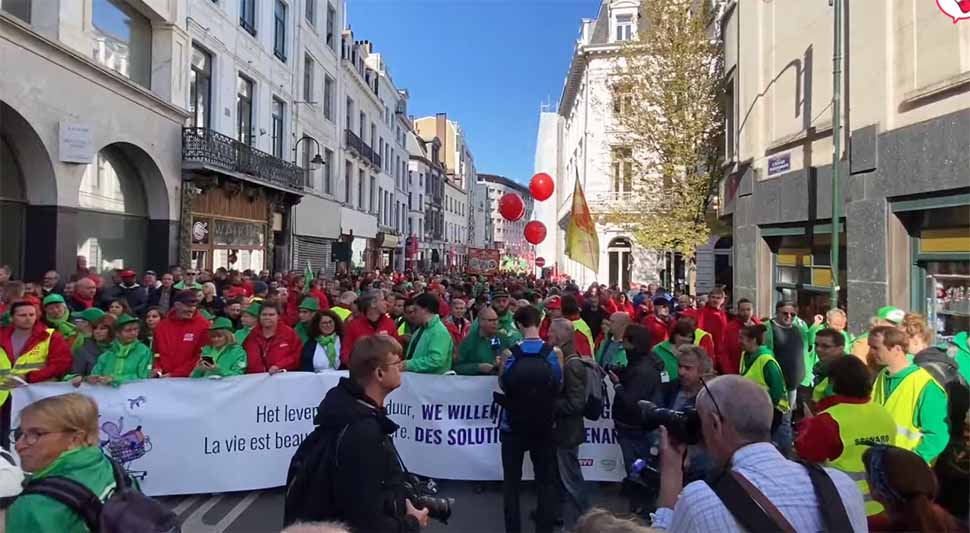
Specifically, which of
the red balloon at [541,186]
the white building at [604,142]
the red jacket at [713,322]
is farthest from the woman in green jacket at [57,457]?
the white building at [604,142]

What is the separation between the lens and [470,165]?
295 ft

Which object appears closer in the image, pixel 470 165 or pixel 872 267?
pixel 872 267

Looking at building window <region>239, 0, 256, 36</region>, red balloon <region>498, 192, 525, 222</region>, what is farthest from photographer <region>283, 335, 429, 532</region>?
building window <region>239, 0, 256, 36</region>

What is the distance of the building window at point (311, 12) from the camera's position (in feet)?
81.1

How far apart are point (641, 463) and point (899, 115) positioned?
906 cm

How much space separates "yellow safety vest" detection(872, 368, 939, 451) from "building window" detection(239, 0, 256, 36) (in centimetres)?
1986

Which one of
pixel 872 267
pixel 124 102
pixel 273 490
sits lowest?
pixel 273 490

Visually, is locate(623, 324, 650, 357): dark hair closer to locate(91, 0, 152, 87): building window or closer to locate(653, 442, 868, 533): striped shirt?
locate(653, 442, 868, 533): striped shirt

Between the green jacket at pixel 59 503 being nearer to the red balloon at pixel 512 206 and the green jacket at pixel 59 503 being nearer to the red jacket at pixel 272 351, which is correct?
the red jacket at pixel 272 351

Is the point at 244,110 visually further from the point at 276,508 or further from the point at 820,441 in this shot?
the point at 820,441

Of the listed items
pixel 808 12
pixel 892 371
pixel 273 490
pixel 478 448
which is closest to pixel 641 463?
pixel 892 371

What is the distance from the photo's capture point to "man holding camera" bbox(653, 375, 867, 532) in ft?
5.72

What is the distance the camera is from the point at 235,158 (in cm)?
1734

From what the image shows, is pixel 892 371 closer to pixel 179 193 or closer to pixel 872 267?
pixel 872 267
